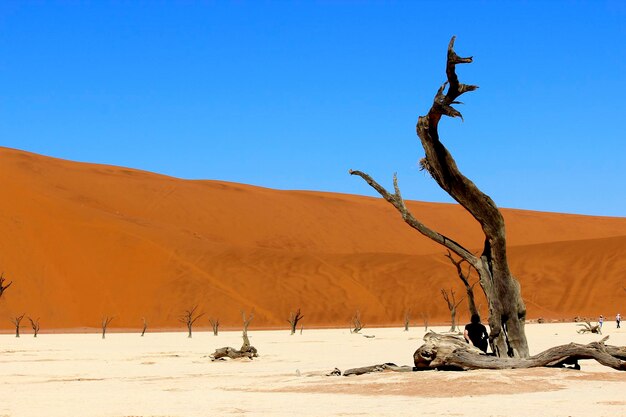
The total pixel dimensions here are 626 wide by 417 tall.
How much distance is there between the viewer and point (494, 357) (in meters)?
14.6

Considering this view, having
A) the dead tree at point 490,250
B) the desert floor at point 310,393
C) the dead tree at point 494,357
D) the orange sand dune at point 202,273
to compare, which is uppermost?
the orange sand dune at point 202,273

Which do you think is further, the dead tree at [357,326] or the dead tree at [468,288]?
the dead tree at [357,326]

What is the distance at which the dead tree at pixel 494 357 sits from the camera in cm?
1410

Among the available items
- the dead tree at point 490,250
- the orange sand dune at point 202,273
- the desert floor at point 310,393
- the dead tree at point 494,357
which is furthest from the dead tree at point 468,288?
the orange sand dune at point 202,273

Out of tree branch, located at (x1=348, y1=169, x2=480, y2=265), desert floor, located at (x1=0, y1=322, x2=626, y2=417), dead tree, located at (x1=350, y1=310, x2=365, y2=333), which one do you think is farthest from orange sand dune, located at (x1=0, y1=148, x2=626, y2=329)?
tree branch, located at (x1=348, y1=169, x2=480, y2=265)

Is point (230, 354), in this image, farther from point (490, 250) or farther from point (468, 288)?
point (490, 250)

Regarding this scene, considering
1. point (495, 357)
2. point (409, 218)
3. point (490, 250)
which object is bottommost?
point (495, 357)

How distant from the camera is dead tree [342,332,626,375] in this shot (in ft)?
46.3

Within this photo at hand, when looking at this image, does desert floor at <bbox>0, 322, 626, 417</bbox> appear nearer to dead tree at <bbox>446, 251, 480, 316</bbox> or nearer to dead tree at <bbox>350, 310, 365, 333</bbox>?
dead tree at <bbox>446, 251, 480, 316</bbox>

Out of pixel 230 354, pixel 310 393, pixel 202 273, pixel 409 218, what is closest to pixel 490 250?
pixel 409 218

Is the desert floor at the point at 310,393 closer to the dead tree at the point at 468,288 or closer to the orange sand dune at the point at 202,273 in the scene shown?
the dead tree at the point at 468,288

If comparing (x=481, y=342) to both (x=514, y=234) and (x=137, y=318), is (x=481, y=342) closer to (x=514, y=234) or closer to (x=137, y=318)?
(x=137, y=318)

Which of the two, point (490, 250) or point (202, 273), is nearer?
point (490, 250)

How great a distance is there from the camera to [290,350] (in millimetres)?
30719
